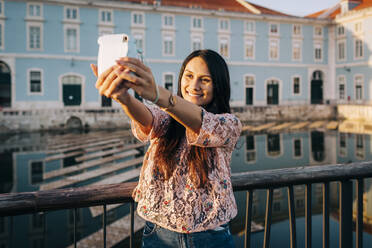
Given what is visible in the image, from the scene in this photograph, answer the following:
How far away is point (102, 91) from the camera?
1.03 metres

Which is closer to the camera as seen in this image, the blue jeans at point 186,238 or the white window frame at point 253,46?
the blue jeans at point 186,238

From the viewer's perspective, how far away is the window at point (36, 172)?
9.63 meters

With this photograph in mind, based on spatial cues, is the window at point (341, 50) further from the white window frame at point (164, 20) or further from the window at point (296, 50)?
the white window frame at point (164, 20)

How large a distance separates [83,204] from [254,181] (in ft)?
3.28

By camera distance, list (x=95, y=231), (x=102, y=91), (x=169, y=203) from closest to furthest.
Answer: (x=102, y=91) → (x=169, y=203) → (x=95, y=231)

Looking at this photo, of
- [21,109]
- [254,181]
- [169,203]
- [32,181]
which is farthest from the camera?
[21,109]

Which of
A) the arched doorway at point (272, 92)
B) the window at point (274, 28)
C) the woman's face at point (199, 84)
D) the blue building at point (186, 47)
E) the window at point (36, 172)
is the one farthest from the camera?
the arched doorway at point (272, 92)

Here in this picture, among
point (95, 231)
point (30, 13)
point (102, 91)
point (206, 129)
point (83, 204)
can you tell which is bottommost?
point (95, 231)

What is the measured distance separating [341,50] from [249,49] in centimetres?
864

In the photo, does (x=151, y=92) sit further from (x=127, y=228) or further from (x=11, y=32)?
(x=11, y=32)

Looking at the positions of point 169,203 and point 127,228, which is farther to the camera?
point 127,228

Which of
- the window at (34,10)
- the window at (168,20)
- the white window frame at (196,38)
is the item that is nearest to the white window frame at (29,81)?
the window at (34,10)

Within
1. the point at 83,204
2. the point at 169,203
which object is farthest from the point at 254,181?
the point at 83,204

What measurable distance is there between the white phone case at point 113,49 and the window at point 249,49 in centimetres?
2802
